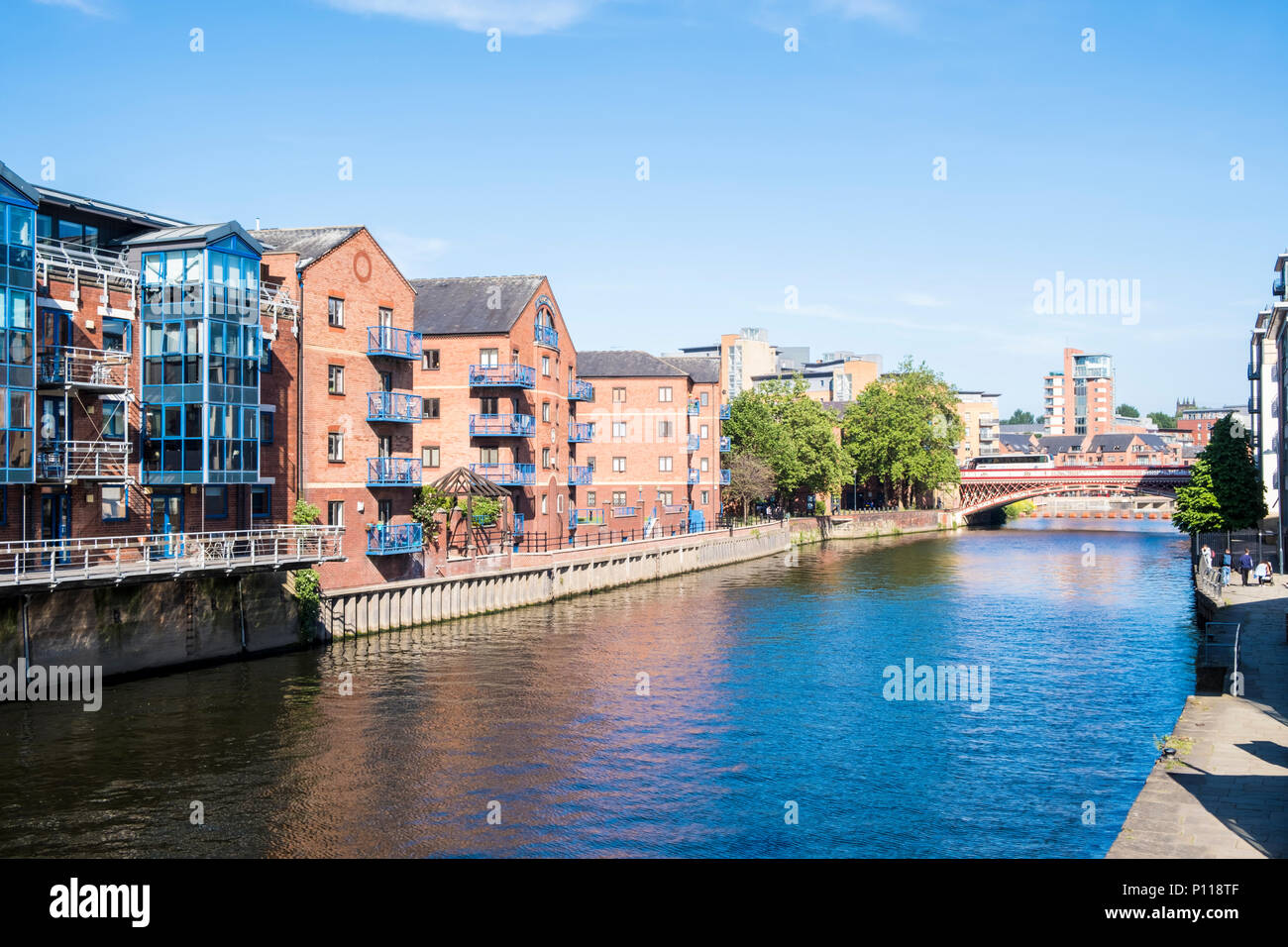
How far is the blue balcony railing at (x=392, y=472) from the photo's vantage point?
51062 mm

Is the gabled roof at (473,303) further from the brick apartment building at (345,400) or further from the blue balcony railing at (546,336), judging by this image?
the brick apartment building at (345,400)

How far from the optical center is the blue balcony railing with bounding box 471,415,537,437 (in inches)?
2539

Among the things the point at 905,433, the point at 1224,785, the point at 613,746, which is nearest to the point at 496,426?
the point at 613,746

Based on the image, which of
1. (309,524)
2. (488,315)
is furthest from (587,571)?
(309,524)

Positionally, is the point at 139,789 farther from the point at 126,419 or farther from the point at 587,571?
the point at 587,571

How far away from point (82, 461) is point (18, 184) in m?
9.13

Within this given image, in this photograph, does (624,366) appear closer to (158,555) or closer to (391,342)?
(391,342)

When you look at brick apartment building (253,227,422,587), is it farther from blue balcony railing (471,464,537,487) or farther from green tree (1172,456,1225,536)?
green tree (1172,456,1225,536)

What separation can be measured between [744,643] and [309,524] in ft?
63.5

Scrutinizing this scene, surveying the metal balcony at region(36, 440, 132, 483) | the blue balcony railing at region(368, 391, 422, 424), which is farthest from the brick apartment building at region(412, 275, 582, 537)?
the metal balcony at region(36, 440, 132, 483)

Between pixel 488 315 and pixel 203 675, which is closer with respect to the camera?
pixel 203 675

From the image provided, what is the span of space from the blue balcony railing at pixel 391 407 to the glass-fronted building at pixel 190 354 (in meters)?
10.3

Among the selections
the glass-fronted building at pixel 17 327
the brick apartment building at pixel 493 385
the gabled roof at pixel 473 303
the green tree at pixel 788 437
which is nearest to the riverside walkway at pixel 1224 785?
the glass-fronted building at pixel 17 327
